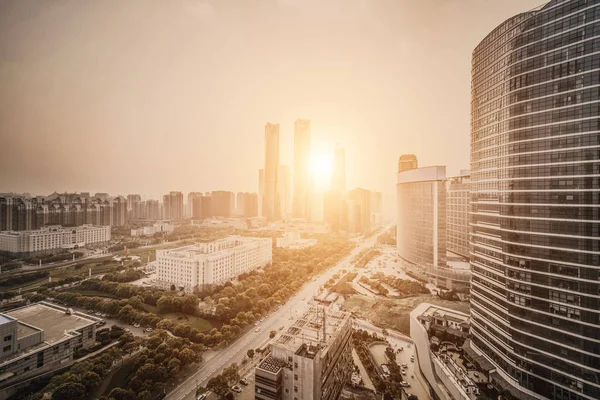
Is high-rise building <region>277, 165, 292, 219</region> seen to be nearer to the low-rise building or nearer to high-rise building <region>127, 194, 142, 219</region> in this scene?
high-rise building <region>127, 194, 142, 219</region>

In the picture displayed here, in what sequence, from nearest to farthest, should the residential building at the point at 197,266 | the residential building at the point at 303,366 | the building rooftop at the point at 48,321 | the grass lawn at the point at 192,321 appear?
the residential building at the point at 303,366
the building rooftop at the point at 48,321
the grass lawn at the point at 192,321
the residential building at the point at 197,266

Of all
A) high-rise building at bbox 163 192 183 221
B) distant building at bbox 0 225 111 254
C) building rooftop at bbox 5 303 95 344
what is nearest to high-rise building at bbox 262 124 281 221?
high-rise building at bbox 163 192 183 221

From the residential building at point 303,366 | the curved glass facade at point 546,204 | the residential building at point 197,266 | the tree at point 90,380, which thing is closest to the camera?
the curved glass facade at point 546,204

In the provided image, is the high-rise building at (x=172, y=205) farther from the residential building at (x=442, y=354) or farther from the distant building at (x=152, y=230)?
the residential building at (x=442, y=354)

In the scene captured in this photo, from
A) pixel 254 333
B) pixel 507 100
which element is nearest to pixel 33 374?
pixel 254 333

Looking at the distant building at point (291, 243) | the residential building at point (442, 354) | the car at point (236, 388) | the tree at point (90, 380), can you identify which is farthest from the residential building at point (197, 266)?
the residential building at point (442, 354)

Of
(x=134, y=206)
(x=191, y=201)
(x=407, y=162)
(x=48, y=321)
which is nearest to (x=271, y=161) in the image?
(x=191, y=201)
